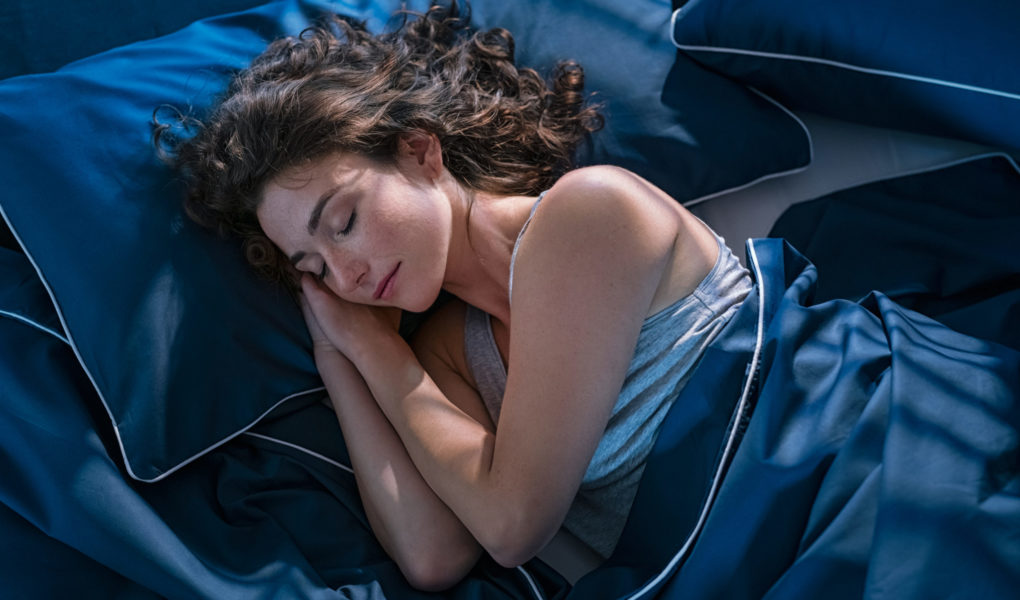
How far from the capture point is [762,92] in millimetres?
1566

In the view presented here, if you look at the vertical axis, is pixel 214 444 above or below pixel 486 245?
below

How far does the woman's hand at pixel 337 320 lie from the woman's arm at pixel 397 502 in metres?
0.05

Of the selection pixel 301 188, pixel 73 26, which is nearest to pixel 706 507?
pixel 301 188

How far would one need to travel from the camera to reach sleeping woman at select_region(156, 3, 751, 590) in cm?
110

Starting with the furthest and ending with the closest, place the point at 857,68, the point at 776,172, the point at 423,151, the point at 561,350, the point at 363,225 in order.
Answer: the point at 776,172 < the point at 857,68 < the point at 423,151 < the point at 363,225 < the point at 561,350

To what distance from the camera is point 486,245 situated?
1310mm

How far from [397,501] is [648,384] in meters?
0.40

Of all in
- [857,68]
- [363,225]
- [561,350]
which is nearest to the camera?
[561,350]

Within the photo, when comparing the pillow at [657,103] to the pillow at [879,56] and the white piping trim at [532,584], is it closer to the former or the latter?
the pillow at [879,56]

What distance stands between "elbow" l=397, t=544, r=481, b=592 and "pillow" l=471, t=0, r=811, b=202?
70 cm

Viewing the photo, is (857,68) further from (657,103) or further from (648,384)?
(648,384)

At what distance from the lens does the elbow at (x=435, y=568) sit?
4.00 feet

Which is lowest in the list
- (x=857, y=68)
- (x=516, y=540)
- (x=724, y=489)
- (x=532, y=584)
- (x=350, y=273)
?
(x=532, y=584)

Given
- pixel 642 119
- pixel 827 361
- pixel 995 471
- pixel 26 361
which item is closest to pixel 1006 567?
pixel 995 471
